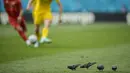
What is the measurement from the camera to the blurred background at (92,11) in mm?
15117

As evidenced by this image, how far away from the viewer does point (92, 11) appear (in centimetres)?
1625

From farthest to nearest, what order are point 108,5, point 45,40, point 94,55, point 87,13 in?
point 87,13, point 108,5, point 45,40, point 94,55

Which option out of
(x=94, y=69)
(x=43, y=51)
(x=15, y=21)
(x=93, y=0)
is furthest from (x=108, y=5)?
(x=94, y=69)

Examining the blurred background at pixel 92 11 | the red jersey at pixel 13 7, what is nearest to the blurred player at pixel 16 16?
the red jersey at pixel 13 7

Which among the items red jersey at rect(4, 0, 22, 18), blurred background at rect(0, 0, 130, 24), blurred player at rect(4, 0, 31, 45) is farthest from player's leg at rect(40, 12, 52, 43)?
blurred background at rect(0, 0, 130, 24)

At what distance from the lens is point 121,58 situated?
6.03 meters

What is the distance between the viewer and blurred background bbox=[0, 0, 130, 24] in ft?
49.6

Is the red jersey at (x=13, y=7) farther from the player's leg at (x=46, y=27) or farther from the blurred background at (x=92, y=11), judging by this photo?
the blurred background at (x=92, y=11)

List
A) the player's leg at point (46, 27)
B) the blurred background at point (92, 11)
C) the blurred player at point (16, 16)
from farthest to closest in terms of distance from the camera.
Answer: the blurred background at point (92, 11) → the blurred player at point (16, 16) → the player's leg at point (46, 27)

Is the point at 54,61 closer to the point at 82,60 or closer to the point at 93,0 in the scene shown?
the point at 82,60

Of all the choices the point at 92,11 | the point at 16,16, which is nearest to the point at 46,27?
the point at 16,16

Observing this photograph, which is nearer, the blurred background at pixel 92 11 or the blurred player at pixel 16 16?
the blurred player at pixel 16 16

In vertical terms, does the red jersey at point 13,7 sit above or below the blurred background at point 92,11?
above

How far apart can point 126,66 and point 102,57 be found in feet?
2.99
